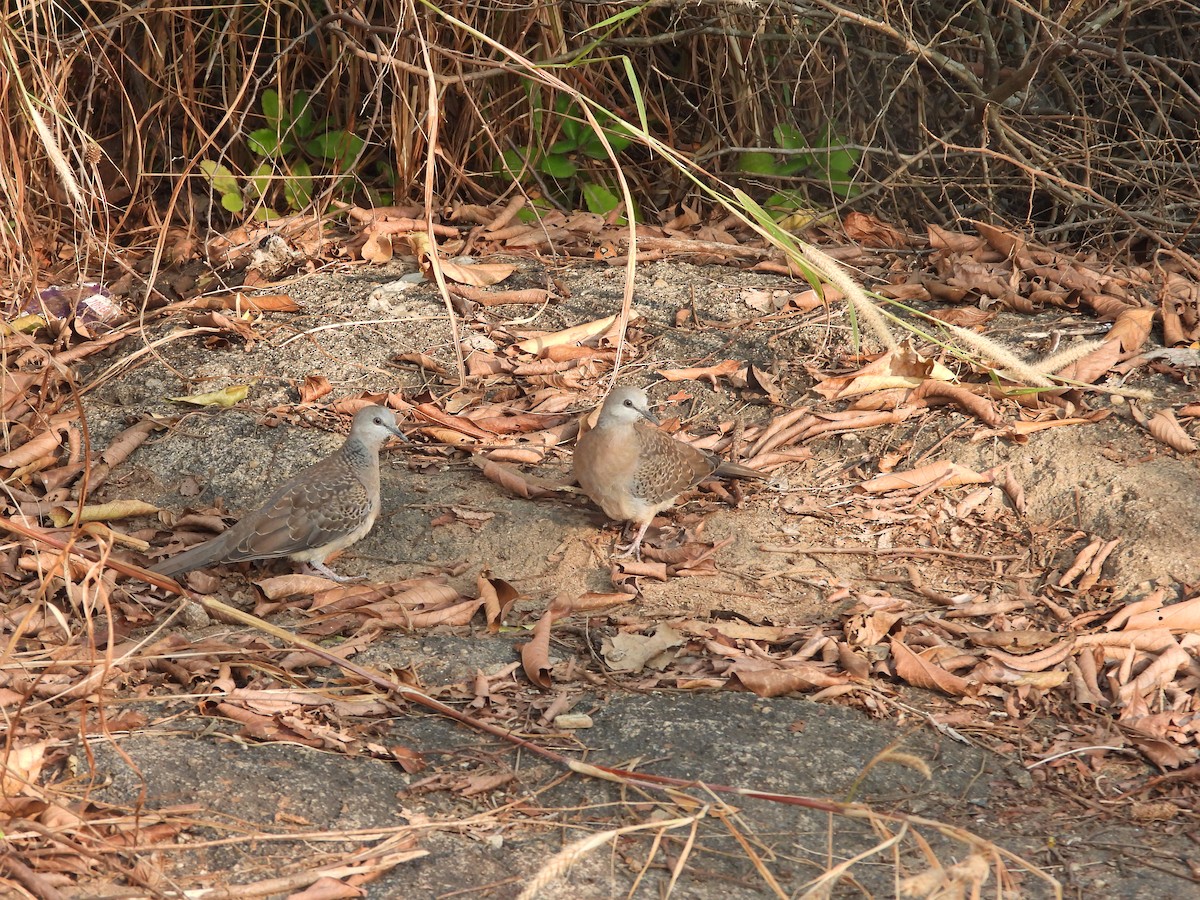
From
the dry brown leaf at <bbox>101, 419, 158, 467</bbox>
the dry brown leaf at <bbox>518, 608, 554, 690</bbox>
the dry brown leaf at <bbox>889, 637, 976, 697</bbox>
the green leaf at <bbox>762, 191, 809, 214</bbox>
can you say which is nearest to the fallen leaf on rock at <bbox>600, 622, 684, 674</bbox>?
the dry brown leaf at <bbox>518, 608, 554, 690</bbox>

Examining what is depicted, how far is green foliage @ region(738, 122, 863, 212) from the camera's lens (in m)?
6.89

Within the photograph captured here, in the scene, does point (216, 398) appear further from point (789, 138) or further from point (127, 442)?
point (789, 138)

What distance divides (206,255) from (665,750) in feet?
14.2

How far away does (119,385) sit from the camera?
5879 mm

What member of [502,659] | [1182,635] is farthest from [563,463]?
[1182,635]

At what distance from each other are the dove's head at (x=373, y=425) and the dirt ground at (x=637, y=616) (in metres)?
0.30

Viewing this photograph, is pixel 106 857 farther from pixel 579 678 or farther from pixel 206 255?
pixel 206 255

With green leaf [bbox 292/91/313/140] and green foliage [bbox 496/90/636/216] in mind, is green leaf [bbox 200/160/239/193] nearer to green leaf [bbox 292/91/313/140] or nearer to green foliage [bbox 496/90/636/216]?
green leaf [bbox 292/91/313/140]

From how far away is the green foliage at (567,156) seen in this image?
694cm

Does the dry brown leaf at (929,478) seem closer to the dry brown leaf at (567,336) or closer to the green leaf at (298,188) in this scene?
the dry brown leaf at (567,336)

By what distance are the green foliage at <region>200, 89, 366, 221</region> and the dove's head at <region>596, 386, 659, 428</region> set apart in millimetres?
2524

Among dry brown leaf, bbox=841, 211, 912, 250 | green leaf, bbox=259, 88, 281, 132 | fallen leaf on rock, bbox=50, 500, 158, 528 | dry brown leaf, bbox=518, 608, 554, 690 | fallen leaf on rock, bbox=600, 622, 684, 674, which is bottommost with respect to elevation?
fallen leaf on rock, bbox=50, 500, 158, 528

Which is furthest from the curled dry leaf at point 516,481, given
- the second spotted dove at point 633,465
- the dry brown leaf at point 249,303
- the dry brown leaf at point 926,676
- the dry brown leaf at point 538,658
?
the dry brown leaf at point 926,676

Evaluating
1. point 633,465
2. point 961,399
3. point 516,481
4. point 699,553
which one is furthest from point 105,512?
point 961,399
